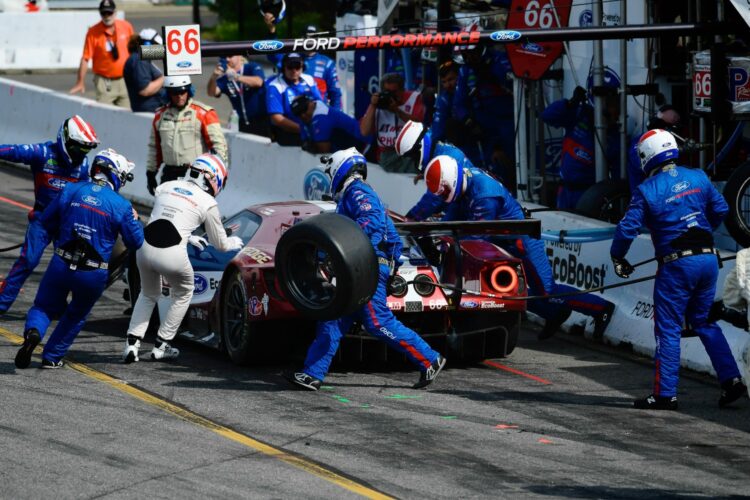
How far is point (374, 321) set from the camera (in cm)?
1036

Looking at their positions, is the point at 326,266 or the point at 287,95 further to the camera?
the point at 287,95

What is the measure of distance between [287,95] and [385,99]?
195 cm

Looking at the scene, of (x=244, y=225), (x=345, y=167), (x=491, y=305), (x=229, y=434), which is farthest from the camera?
(x=244, y=225)

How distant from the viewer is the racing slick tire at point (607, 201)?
1388 cm

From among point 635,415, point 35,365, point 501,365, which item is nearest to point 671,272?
point 635,415

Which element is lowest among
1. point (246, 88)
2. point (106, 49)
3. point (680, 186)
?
point (680, 186)

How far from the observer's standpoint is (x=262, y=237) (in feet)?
37.1

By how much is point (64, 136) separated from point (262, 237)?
238cm

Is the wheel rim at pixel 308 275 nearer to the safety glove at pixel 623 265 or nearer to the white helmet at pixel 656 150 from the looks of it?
the safety glove at pixel 623 265

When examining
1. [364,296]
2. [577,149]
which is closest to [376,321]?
[364,296]

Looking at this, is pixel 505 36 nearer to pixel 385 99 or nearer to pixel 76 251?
pixel 385 99

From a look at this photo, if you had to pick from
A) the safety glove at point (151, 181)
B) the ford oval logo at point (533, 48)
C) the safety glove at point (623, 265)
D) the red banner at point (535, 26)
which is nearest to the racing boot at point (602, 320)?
the safety glove at point (623, 265)

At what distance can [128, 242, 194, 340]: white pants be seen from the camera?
11.2m

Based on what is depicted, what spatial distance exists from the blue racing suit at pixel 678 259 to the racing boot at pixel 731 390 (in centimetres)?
4
